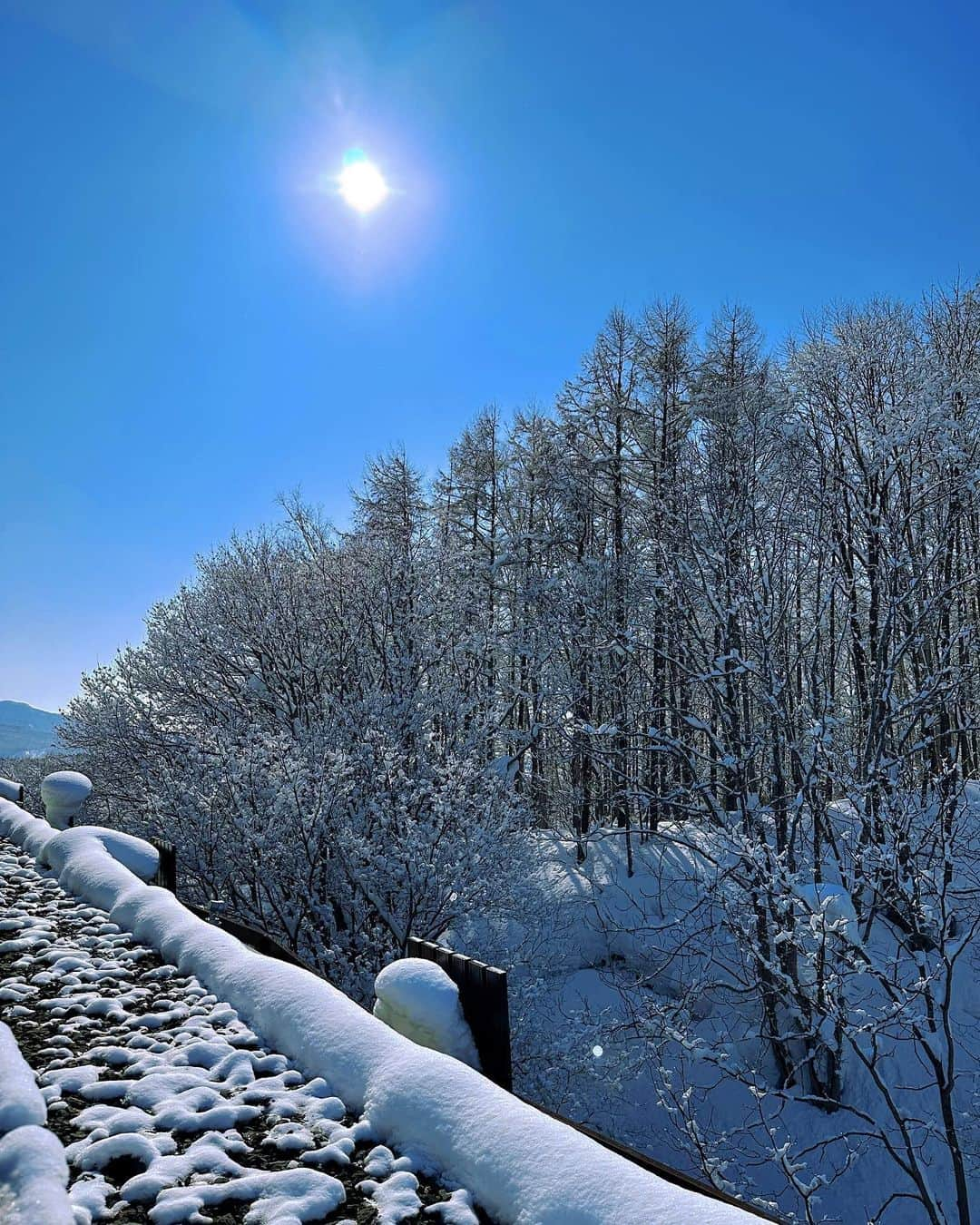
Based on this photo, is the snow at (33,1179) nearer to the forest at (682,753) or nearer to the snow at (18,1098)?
the snow at (18,1098)

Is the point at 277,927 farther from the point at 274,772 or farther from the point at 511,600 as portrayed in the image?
the point at 511,600

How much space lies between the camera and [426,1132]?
2.61 metres

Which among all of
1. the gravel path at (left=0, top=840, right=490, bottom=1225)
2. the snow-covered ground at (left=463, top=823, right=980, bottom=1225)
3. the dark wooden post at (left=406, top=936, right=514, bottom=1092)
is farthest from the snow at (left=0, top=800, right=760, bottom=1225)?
the snow-covered ground at (left=463, top=823, right=980, bottom=1225)

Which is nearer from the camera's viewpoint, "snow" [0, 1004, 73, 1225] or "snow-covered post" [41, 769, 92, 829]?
"snow" [0, 1004, 73, 1225]

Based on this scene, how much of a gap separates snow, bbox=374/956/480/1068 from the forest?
9.85ft

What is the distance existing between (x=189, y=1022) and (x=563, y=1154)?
2.30 metres

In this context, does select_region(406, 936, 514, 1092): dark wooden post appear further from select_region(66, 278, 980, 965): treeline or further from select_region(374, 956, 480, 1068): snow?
select_region(66, 278, 980, 965): treeline

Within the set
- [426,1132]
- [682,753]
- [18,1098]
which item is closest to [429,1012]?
[426,1132]

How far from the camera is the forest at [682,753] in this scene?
8.46m

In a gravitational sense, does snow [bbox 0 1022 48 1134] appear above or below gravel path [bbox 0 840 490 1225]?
above

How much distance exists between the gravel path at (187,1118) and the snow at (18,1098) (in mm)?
113

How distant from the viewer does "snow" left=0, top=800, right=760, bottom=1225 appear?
2111mm

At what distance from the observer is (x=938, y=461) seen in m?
10.8

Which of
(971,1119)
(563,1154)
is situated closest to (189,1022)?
(563,1154)
